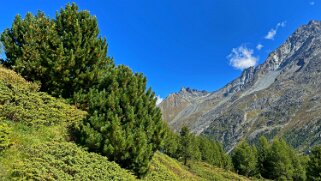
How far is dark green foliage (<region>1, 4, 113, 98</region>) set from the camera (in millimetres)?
26125

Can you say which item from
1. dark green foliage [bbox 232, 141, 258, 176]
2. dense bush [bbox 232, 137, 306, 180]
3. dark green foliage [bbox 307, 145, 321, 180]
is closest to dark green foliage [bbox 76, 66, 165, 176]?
dark green foliage [bbox 307, 145, 321, 180]

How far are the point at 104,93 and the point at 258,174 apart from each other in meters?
84.5

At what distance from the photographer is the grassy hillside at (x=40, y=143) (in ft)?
44.7

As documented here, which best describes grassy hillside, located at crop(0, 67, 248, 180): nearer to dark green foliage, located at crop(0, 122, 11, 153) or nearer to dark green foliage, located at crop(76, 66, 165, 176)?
dark green foliage, located at crop(0, 122, 11, 153)

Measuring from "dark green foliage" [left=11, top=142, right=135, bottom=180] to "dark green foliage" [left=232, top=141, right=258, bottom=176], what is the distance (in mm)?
87594

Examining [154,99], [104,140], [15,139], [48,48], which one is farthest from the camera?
[48,48]

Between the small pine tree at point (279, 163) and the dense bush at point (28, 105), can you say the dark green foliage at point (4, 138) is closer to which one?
the dense bush at point (28, 105)

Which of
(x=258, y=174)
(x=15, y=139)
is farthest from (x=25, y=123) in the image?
(x=258, y=174)

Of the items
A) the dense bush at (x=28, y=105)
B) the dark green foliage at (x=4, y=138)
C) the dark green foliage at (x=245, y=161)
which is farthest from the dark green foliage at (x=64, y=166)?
the dark green foliage at (x=245, y=161)

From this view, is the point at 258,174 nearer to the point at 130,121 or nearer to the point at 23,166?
the point at 130,121

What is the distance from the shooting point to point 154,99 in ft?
80.5

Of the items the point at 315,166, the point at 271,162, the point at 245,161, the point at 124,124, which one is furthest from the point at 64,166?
the point at 245,161

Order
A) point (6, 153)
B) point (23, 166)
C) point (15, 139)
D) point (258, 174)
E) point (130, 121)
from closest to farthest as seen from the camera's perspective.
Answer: point (23, 166)
point (6, 153)
point (15, 139)
point (130, 121)
point (258, 174)

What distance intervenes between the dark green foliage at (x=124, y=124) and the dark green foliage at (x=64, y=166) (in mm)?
1632
